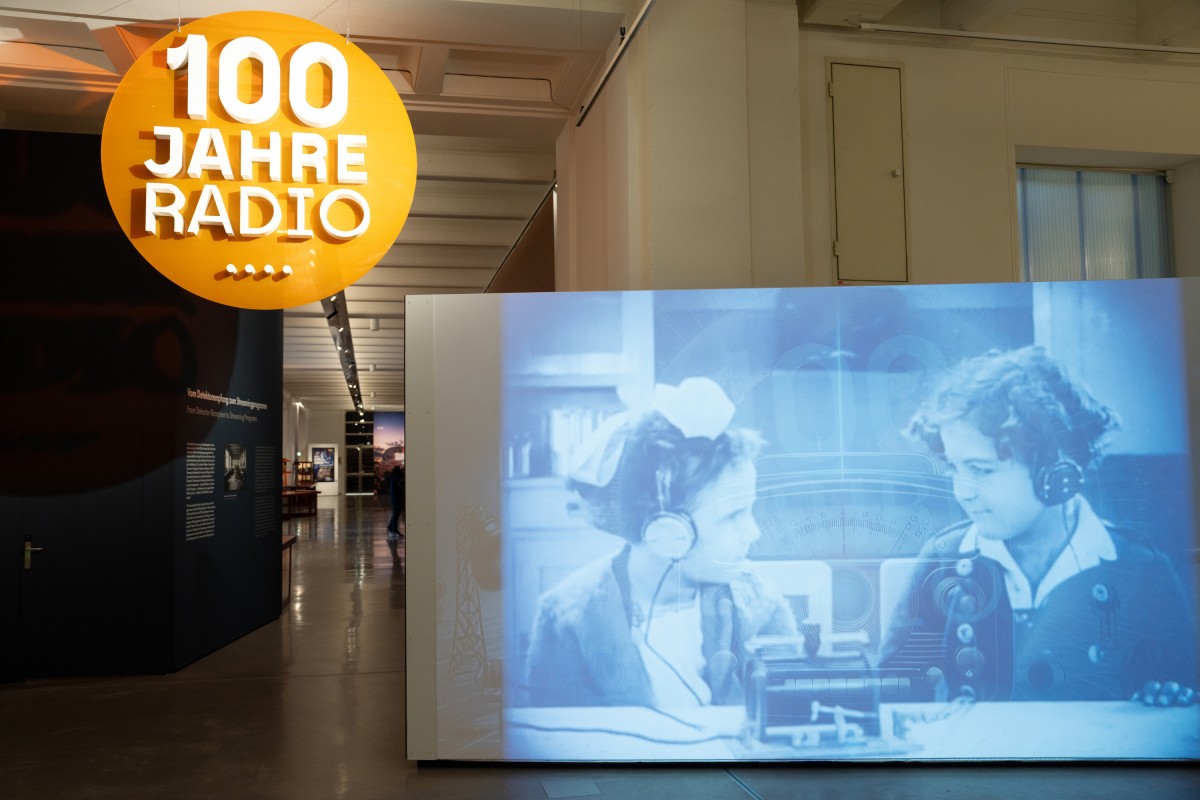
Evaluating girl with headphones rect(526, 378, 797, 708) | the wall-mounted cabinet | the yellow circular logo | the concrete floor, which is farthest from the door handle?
the wall-mounted cabinet

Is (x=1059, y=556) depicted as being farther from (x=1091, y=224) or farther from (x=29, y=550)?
(x=29, y=550)

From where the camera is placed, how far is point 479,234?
44.7ft

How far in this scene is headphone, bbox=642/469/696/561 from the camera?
15.5 ft

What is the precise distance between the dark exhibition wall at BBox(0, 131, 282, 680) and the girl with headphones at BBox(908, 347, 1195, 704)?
5566 millimetres

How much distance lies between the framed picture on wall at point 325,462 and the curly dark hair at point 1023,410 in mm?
42103

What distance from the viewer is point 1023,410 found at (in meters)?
4.76

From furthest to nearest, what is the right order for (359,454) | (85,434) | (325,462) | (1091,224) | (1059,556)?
1. (359,454)
2. (325,462)
3. (1091,224)
4. (85,434)
5. (1059,556)

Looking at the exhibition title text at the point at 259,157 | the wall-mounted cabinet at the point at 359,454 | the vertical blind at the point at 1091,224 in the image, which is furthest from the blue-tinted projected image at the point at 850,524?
the wall-mounted cabinet at the point at 359,454

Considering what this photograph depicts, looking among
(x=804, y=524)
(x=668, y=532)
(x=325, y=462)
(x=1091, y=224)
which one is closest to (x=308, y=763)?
(x=668, y=532)

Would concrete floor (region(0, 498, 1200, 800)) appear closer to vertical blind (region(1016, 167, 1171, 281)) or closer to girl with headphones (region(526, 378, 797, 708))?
girl with headphones (region(526, 378, 797, 708))

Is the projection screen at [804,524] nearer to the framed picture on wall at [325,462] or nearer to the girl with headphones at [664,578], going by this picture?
the girl with headphones at [664,578]

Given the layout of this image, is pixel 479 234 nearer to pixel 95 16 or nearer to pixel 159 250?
pixel 95 16

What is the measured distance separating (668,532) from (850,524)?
3.00 feet

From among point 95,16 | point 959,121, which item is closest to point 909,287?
point 959,121
